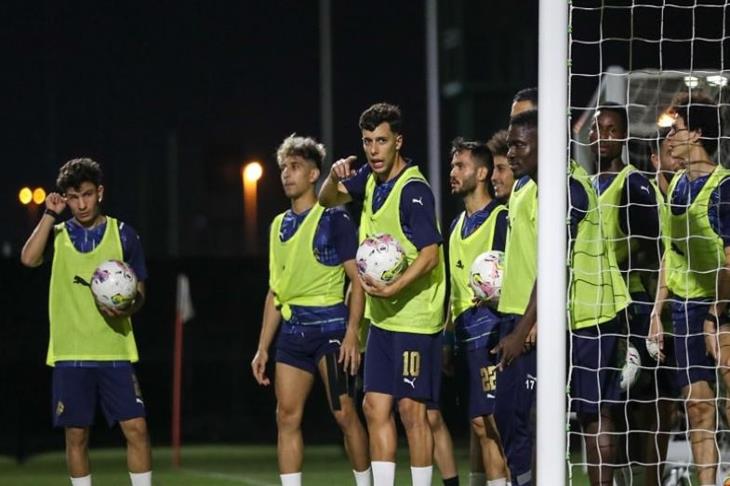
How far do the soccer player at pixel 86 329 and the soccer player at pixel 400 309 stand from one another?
134 centimetres

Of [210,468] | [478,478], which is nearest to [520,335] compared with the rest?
[478,478]

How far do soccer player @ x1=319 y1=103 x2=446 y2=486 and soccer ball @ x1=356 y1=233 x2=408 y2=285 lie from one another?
0.14ft

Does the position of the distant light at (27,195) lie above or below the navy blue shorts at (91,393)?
above

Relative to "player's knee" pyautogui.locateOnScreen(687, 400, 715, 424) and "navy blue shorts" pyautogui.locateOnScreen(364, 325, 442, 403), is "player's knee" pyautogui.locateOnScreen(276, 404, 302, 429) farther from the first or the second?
"player's knee" pyautogui.locateOnScreen(687, 400, 715, 424)

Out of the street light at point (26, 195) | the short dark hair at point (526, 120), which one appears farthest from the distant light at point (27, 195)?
the short dark hair at point (526, 120)

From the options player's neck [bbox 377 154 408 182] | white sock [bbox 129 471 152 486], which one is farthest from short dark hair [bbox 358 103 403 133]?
white sock [bbox 129 471 152 486]

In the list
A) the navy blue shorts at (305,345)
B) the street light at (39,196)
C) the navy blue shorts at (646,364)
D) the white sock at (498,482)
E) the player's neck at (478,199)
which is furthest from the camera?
the street light at (39,196)

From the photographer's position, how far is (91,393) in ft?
27.2

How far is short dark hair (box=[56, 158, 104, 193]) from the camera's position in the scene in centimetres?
836

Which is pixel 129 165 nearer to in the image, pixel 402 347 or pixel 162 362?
pixel 162 362

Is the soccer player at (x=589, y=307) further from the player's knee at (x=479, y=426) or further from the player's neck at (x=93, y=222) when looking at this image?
the player's neck at (x=93, y=222)

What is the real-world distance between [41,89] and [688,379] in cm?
2241

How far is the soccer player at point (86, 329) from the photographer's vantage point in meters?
8.27

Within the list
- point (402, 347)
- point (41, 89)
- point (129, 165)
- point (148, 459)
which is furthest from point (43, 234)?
point (129, 165)
